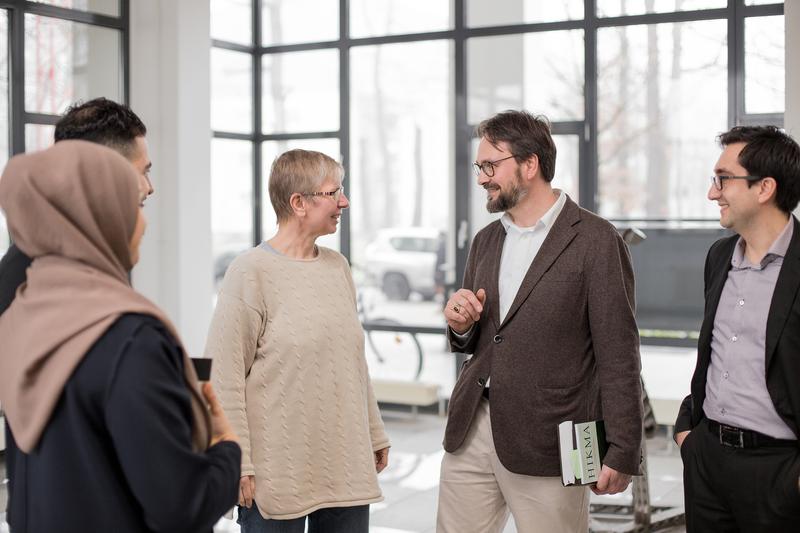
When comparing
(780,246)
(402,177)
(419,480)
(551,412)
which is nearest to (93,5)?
(402,177)

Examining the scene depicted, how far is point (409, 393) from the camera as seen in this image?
26.0ft

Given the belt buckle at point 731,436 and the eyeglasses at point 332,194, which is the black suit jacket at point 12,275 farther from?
the belt buckle at point 731,436

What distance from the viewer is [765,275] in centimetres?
272

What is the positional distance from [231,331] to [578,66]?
5.86m

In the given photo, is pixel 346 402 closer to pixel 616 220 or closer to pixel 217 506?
pixel 217 506

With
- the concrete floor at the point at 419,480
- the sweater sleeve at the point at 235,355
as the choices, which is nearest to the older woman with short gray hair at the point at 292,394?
the sweater sleeve at the point at 235,355

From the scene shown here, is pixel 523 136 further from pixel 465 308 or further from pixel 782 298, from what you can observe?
pixel 782 298

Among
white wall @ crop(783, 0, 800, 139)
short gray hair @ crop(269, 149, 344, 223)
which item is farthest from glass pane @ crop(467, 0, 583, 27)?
short gray hair @ crop(269, 149, 344, 223)

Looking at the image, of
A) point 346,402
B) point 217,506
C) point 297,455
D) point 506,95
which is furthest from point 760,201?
point 506,95

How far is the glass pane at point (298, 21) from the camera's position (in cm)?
885

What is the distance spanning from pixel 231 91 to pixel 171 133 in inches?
57.2

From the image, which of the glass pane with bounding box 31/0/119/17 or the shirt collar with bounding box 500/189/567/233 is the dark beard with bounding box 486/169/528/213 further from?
the glass pane with bounding box 31/0/119/17

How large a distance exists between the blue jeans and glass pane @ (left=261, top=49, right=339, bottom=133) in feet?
21.3

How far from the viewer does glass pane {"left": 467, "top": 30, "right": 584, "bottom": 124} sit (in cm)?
781
